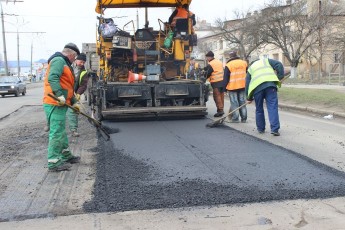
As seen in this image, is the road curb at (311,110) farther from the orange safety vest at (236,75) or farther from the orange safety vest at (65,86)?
the orange safety vest at (65,86)

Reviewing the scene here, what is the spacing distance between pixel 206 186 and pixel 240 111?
538 cm

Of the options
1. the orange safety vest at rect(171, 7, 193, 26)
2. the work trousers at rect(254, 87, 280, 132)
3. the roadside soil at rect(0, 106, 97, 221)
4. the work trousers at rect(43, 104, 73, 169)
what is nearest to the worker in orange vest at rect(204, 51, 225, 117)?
the orange safety vest at rect(171, 7, 193, 26)

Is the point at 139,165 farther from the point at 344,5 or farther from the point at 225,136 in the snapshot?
the point at 344,5

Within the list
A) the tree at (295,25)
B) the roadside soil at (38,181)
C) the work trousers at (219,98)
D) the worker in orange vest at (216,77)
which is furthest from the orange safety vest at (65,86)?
the tree at (295,25)

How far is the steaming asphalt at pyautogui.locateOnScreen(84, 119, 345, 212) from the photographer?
164 inches

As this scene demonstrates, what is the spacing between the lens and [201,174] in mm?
5023

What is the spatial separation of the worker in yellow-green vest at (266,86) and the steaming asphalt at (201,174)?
61 centimetres

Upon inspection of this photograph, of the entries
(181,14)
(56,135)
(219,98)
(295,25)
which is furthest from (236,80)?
(295,25)

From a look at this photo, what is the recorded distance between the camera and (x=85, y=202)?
4.14 metres

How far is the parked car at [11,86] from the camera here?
26.3 metres

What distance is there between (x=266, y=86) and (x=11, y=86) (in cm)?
2185

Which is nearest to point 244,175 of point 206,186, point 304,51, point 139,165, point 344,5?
point 206,186

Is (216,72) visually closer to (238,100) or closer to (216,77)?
(216,77)

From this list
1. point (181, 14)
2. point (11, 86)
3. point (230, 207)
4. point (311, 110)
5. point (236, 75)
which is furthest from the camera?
point (11, 86)
